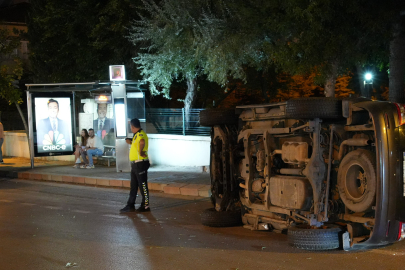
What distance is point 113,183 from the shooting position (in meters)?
14.2

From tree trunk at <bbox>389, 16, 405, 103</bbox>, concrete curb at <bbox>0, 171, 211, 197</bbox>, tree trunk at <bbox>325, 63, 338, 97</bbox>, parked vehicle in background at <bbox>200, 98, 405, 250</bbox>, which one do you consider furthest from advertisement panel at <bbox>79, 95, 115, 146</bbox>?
parked vehicle in background at <bbox>200, 98, 405, 250</bbox>

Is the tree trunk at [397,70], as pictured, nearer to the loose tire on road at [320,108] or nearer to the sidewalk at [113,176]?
the sidewalk at [113,176]

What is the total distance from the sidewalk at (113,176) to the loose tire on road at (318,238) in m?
5.27

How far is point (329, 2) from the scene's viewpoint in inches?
456

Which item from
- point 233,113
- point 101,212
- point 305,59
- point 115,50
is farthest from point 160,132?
point 233,113

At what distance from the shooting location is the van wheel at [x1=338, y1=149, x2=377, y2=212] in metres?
6.02

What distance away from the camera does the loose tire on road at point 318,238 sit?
253 inches

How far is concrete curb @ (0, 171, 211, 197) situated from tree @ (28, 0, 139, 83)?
6.07m

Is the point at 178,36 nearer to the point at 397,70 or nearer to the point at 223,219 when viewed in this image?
the point at 397,70

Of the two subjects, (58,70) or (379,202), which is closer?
(379,202)

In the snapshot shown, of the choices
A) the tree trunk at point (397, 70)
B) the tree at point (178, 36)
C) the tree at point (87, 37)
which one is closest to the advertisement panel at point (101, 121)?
the tree at point (178, 36)

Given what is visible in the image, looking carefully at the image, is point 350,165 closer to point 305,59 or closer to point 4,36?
point 305,59

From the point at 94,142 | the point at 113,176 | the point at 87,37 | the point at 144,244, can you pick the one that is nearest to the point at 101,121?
the point at 94,142

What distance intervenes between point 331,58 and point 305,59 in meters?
0.79
